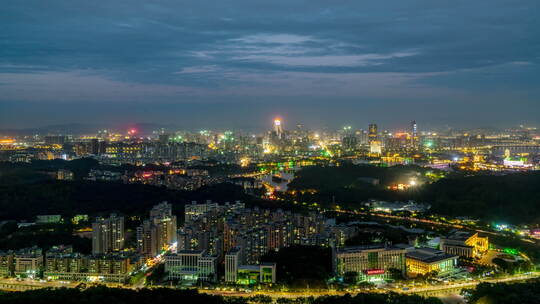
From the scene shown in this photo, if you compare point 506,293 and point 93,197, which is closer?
point 506,293

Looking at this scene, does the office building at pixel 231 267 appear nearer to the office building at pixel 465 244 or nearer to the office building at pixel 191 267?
the office building at pixel 191 267

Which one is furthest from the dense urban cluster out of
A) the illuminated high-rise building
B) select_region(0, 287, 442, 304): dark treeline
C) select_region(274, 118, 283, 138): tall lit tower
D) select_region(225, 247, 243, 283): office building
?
select_region(274, 118, 283, 138): tall lit tower

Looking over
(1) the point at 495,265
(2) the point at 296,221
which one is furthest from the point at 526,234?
(2) the point at 296,221

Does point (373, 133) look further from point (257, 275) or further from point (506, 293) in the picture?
point (506, 293)

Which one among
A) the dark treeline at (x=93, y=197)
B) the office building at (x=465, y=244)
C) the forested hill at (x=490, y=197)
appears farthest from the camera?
the dark treeline at (x=93, y=197)

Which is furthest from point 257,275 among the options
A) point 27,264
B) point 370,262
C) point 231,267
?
point 27,264

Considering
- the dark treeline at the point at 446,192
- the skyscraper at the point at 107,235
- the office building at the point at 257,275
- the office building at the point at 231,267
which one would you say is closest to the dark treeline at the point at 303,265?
the office building at the point at 257,275
